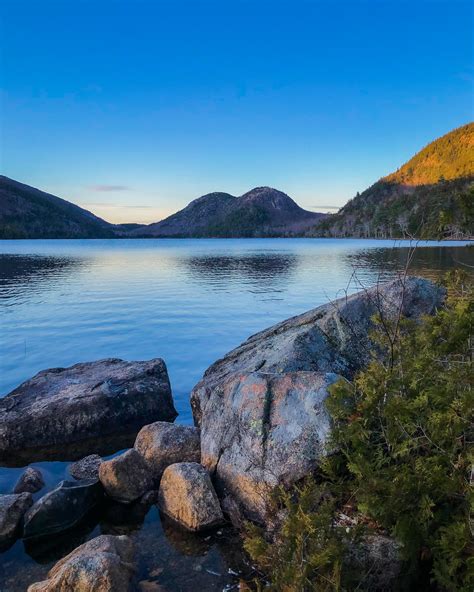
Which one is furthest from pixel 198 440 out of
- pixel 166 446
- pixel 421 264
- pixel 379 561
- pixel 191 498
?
pixel 421 264

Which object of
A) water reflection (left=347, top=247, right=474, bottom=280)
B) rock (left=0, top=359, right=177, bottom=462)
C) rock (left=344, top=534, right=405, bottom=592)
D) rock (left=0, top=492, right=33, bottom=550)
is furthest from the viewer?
water reflection (left=347, top=247, right=474, bottom=280)

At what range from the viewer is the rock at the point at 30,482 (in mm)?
Answer: 8250

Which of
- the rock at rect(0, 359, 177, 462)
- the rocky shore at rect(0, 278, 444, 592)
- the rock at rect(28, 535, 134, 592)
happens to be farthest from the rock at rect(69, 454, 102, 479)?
the rock at rect(28, 535, 134, 592)

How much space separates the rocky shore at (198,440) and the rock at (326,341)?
3cm

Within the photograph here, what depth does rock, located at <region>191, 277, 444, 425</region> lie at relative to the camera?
915cm

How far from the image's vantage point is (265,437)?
22.1ft

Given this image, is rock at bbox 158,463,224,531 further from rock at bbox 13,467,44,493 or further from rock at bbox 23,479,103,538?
rock at bbox 13,467,44,493

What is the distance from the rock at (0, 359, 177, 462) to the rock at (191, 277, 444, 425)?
60.6 inches

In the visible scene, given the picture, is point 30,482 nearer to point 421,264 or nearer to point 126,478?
point 126,478

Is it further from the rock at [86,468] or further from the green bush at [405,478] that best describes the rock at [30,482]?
the green bush at [405,478]

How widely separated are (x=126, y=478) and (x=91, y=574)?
2.76 metres

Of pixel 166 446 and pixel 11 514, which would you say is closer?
pixel 11 514

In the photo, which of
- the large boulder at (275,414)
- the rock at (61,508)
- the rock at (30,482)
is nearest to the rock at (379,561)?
the large boulder at (275,414)

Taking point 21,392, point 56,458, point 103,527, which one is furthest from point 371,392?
point 21,392
